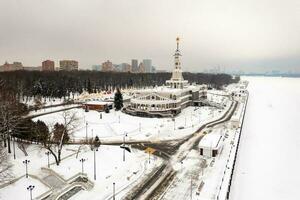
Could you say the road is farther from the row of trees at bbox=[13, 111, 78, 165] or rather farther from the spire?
the spire

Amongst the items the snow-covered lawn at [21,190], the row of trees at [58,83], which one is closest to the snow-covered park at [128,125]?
the snow-covered lawn at [21,190]

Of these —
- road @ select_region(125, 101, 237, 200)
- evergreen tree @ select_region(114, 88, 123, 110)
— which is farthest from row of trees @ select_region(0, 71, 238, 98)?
road @ select_region(125, 101, 237, 200)

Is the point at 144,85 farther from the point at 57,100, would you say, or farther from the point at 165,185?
the point at 165,185

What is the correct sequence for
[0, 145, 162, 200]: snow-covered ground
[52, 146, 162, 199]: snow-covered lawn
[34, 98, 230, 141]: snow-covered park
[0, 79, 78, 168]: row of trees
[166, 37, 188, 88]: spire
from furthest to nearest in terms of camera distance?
[166, 37, 188, 88]: spire < [34, 98, 230, 141]: snow-covered park < [0, 79, 78, 168]: row of trees < [52, 146, 162, 199]: snow-covered lawn < [0, 145, 162, 200]: snow-covered ground

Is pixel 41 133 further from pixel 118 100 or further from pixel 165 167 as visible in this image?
pixel 118 100

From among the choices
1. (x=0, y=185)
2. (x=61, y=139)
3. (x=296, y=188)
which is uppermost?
(x=61, y=139)

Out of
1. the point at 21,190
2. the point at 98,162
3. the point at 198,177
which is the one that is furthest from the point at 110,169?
the point at 198,177

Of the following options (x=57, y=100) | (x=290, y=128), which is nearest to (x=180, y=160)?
(x=290, y=128)

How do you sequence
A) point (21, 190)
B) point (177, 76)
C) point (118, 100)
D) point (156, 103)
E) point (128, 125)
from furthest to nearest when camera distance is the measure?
1. point (177, 76)
2. point (118, 100)
3. point (156, 103)
4. point (128, 125)
5. point (21, 190)

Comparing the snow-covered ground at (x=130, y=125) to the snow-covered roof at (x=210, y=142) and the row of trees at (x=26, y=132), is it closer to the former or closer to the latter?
the snow-covered roof at (x=210, y=142)

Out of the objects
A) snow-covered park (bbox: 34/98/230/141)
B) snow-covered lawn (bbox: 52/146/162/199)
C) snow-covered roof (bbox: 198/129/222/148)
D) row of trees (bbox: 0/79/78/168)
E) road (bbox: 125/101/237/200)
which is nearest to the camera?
road (bbox: 125/101/237/200)

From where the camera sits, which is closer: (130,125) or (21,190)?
(21,190)
